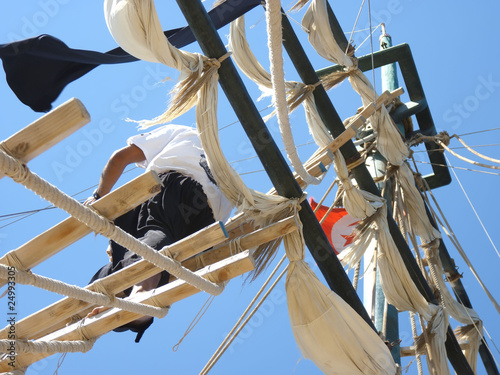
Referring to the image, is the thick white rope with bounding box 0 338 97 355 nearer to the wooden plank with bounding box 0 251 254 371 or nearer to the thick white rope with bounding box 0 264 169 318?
the wooden plank with bounding box 0 251 254 371

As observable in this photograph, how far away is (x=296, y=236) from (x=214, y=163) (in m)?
0.42

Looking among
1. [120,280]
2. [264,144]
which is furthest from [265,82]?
[120,280]

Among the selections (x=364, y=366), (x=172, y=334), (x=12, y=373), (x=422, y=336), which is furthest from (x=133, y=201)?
(x=172, y=334)

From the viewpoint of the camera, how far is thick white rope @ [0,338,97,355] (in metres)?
2.39

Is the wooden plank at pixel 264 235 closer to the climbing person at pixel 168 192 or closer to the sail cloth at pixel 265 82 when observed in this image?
the climbing person at pixel 168 192

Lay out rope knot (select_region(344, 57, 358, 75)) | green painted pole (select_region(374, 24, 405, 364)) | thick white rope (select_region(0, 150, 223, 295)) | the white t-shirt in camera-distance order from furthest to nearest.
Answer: rope knot (select_region(344, 57, 358, 75)) → green painted pole (select_region(374, 24, 405, 364)) → the white t-shirt → thick white rope (select_region(0, 150, 223, 295))

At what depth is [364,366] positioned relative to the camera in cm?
279

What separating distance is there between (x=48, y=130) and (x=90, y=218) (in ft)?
1.17

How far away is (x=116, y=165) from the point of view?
296 centimetres

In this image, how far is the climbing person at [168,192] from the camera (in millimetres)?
2906

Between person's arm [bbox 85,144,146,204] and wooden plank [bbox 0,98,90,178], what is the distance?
3.03ft

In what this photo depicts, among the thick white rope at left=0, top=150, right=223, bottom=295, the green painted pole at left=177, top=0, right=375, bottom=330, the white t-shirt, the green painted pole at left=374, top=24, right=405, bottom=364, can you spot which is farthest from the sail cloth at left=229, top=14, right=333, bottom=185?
the green painted pole at left=374, top=24, right=405, bottom=364

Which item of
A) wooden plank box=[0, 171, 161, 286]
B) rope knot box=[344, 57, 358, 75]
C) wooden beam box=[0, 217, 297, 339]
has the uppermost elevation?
rope knot box=[344, 57, 358, 75]

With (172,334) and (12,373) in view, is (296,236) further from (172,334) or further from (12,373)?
(172,334)
